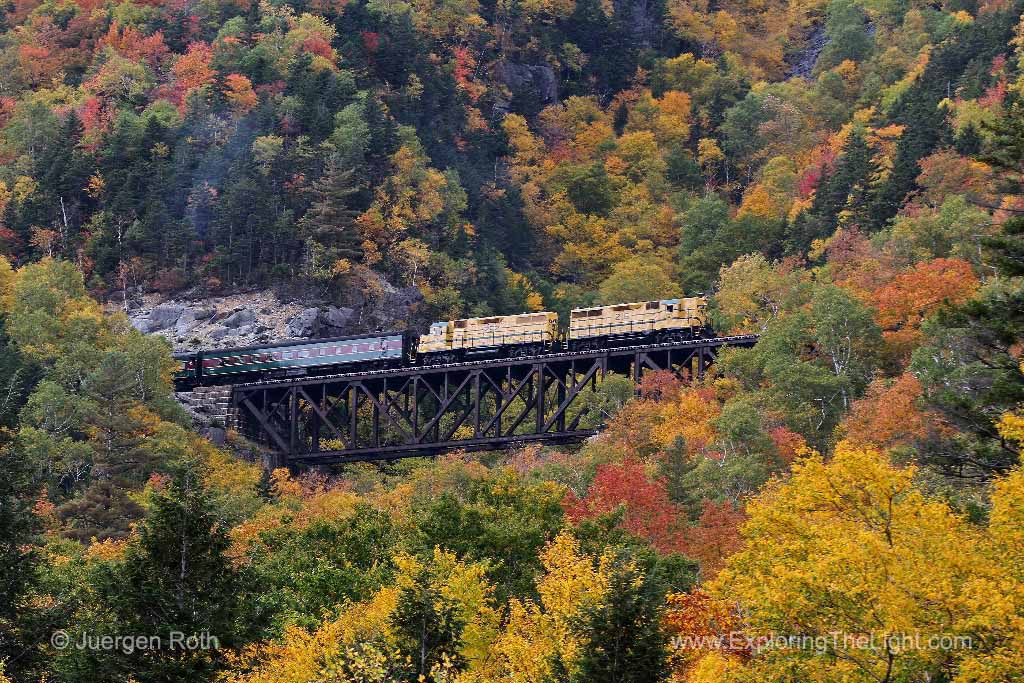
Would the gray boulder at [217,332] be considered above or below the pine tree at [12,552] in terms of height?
below

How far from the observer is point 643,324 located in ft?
336

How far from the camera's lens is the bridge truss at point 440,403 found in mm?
99688

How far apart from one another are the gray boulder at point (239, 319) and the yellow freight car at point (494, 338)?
67.5ft

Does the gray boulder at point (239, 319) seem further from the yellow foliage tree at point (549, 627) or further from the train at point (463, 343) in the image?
the yellow foliage tree at point (549, 627)

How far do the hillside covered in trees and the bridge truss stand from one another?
1992mm

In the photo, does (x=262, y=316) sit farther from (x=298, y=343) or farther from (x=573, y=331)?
(x=573, y=331)

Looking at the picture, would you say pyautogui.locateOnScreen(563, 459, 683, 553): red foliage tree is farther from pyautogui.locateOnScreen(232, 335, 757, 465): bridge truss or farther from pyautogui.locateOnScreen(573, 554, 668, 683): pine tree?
pyautogui.locateOnScreen(232, 335, 757, 465): bridge truss

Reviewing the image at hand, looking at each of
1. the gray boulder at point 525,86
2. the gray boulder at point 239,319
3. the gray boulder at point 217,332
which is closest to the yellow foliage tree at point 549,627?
the gray boulder at point 217,332

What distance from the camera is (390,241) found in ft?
440

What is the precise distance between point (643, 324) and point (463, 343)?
37.6 feet

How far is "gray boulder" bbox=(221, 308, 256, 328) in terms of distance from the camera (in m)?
122

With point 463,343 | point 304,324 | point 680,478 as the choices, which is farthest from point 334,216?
point 680,478

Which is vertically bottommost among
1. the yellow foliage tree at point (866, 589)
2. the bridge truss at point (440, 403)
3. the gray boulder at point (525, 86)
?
the bridge truss at point (440, 403)

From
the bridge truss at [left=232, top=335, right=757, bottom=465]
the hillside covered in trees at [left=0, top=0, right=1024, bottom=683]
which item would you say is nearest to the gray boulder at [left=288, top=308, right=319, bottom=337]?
the hillside covered in trees at [left=0, top=0, right=1024, bottom=683]
